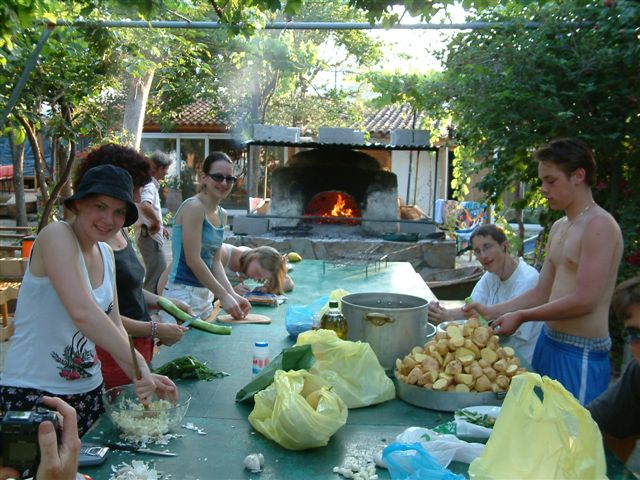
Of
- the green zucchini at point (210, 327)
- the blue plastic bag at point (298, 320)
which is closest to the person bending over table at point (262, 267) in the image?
the blue plastic bag at point (298, 320)

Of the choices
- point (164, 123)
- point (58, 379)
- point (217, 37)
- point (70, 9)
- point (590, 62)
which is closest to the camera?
point (58, 379)

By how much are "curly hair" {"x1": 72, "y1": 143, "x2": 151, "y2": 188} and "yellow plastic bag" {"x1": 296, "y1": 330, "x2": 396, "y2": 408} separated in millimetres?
1253

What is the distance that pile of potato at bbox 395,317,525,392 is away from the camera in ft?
7.81

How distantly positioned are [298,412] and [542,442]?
0.72 m

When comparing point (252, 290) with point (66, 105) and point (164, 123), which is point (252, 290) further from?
point (164, 123)

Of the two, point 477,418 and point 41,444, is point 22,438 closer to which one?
point 41,444

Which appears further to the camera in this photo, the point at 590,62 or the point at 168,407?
the point at 590,62

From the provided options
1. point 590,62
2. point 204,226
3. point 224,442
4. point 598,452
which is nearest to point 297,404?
point 224,442

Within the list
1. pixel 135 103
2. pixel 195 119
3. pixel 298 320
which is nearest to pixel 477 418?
pixel 298 320

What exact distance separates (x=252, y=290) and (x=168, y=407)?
2491 mm

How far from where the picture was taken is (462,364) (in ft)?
7.90

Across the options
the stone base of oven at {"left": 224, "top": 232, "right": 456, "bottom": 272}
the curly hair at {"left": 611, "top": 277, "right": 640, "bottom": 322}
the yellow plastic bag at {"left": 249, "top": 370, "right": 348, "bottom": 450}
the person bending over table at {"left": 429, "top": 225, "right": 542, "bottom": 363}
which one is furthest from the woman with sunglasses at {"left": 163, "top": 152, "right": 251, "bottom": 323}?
the stone base of oven at {"left": 224, "top": 232, "right": 456, "bottom": 272}

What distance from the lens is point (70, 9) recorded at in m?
6.70

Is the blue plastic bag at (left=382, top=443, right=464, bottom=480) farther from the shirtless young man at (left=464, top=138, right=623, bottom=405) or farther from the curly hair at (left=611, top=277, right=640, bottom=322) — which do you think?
the shirtless young man at (left=464, top=138, right=623, bottom=405)
